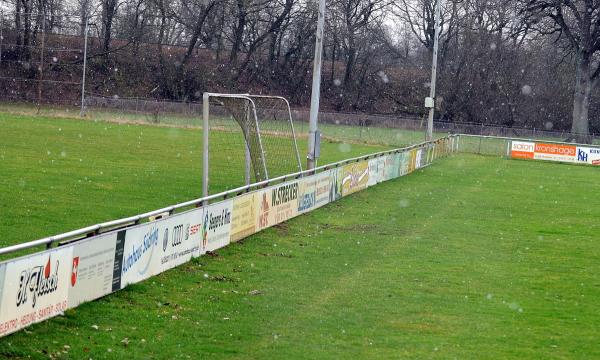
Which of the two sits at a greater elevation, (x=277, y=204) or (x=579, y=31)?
(x=579, y=31)

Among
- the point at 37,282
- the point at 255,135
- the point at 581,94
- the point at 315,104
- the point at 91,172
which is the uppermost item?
the point at 581,94

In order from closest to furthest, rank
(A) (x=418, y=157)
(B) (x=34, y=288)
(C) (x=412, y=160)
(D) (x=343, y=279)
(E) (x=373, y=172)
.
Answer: (B) (x=34, y=288) < (D) (x=343, y=279) < (E) (x=373, y=172) < (C) (x=412, y=160) < (A) (x=418, y=157)

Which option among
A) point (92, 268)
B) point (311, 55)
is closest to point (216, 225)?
point (92, 268)

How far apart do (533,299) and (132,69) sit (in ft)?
222

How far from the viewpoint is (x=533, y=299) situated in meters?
14.6

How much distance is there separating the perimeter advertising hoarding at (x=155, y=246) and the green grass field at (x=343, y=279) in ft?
0.81

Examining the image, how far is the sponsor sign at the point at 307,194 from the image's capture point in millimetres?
23328

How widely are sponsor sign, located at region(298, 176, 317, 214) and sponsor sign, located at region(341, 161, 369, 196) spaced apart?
3.51 m

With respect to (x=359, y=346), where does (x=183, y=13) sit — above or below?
above

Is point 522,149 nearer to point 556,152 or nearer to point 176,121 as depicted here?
point 556,152

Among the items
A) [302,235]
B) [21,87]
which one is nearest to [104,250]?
[302,235]

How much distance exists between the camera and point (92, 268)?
12023mm

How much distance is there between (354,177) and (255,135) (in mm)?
7547

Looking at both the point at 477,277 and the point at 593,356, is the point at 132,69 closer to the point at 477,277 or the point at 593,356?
the point at 477,277
